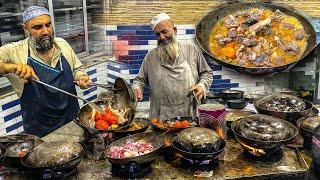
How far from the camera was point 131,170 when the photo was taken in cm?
344

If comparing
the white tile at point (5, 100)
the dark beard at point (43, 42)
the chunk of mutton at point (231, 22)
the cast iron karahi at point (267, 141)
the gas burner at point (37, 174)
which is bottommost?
the gas burner at point (37, 174)

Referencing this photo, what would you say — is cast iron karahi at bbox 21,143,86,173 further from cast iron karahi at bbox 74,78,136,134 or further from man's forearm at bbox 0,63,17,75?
man's forearm at bbox 0,63,17,75

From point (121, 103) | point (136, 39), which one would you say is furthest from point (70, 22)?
point (121, 103)

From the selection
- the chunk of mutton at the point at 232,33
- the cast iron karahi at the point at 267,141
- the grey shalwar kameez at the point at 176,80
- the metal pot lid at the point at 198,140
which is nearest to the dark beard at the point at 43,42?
the grey shalwar kameez at the point at 176,80

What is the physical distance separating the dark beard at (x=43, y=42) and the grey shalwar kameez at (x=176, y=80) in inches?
50.2

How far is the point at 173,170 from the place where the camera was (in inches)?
142

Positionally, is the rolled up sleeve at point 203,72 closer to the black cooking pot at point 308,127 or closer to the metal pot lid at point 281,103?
the metal pot lid at point 281,103

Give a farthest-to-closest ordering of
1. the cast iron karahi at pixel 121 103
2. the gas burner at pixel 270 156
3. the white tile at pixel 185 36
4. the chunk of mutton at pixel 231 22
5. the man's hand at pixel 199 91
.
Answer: the chunk of mutton at pixel 231 22 < the white tile at pixel 185 36 < the man's hand at pixel 199 91 < the cast iron karahi at pixel 121 103 < the gas burner at pixel 270 156

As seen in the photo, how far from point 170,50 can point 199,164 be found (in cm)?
202

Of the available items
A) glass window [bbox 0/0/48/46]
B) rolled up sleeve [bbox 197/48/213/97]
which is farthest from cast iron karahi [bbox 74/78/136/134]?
glass window [bbox 0/0/48/46]

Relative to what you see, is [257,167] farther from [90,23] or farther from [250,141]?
[90,23]

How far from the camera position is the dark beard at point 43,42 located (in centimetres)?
467

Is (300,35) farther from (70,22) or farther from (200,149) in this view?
(200,149)

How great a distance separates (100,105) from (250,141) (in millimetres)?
1976
